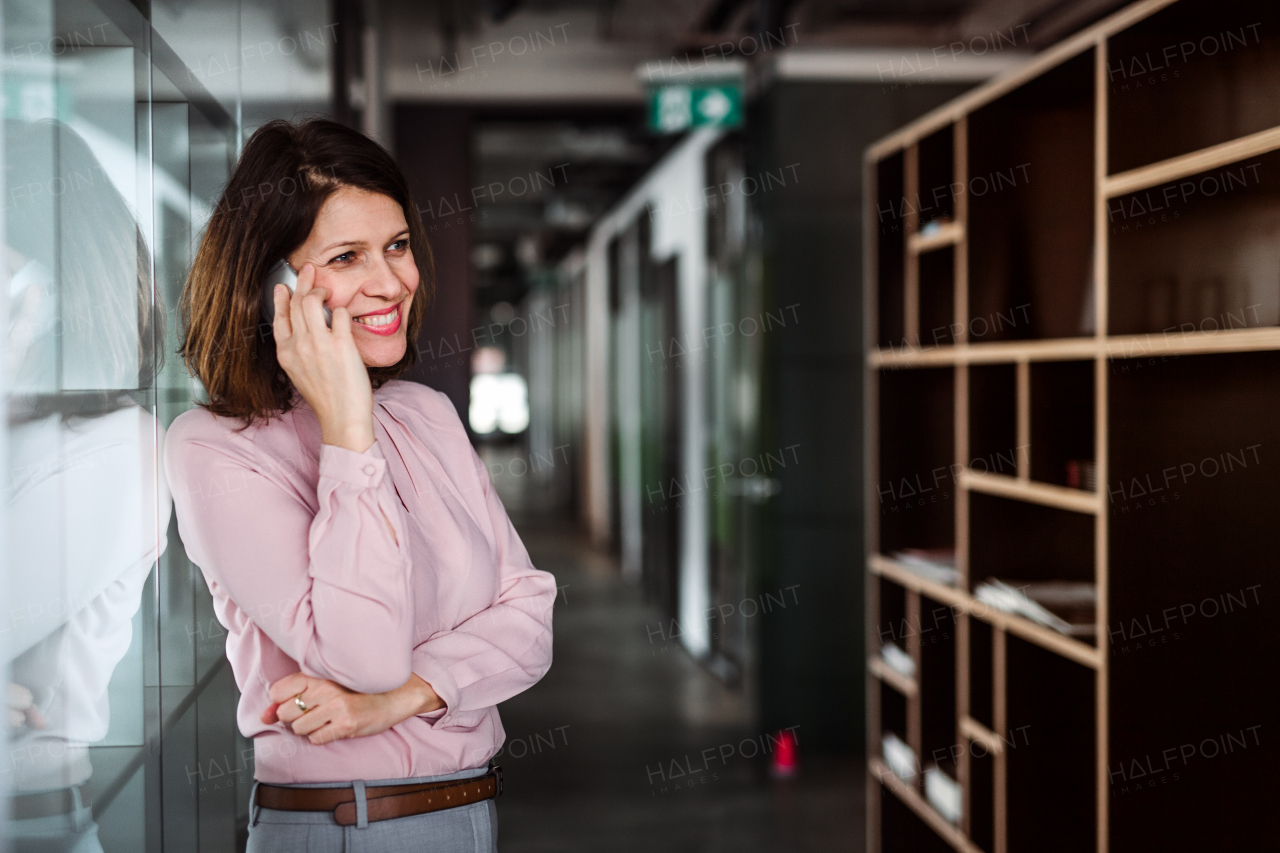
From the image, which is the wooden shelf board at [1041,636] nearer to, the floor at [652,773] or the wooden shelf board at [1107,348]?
the wooden shelf board at [1107,348]

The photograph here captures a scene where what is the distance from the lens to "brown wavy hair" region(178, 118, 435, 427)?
1.20m

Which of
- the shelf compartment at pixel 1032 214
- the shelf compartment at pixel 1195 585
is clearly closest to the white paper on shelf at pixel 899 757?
the shelf compartment at pixel 1195 585

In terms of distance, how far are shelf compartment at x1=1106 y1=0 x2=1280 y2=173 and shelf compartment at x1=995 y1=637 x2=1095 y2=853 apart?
4.42 feet

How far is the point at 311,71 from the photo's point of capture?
107 inches

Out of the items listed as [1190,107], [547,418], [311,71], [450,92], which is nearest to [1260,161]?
[1190,107]

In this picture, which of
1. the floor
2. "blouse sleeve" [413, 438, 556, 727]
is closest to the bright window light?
the floor

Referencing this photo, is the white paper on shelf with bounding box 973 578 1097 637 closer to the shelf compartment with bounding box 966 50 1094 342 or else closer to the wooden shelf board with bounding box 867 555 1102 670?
the wooden shelf board with bounding box 867 555 1102 670

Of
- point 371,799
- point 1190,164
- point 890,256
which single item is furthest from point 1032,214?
point 371,799

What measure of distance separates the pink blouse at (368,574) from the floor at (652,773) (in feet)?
8.48

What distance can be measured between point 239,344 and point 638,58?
462cm

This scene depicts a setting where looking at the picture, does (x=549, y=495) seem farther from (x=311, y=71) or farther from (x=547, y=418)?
(x=311, y=71)

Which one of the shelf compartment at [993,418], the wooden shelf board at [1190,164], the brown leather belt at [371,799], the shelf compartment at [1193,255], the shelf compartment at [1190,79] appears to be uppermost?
the shelf compartment at [1190,79]

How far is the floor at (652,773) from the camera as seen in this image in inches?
150

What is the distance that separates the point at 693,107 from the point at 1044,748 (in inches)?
119
